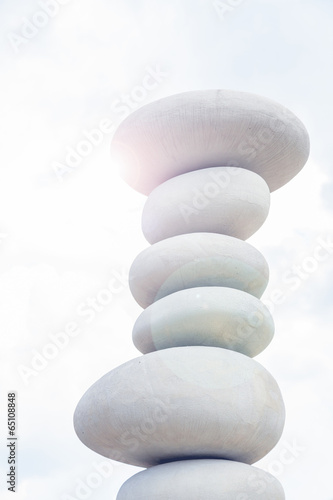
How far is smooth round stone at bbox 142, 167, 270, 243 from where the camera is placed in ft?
55.2

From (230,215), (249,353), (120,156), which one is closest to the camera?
(249,353)

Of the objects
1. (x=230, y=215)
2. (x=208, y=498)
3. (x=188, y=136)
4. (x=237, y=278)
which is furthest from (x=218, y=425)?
(x=188, y=136)

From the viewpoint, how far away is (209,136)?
16953 millimetres

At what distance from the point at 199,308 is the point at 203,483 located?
381cm

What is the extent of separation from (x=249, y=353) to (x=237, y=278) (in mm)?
1822

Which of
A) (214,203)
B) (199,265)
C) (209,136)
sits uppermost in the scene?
(209,136)

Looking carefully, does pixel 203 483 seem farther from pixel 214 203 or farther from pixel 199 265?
pixel 214 203

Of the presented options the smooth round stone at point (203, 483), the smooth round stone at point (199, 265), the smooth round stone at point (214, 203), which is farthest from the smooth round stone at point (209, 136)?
the smooth round stone at point (203, 483)

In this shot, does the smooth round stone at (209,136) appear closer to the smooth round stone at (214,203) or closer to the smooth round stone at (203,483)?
the smooth round stone at (214,203)

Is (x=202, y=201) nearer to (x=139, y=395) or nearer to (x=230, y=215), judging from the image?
(x=230, y=215)

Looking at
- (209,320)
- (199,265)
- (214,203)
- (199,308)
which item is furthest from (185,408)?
(214,203)

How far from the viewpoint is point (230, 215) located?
16.9m

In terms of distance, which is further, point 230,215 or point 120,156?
point 120,156

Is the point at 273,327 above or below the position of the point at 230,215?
below
